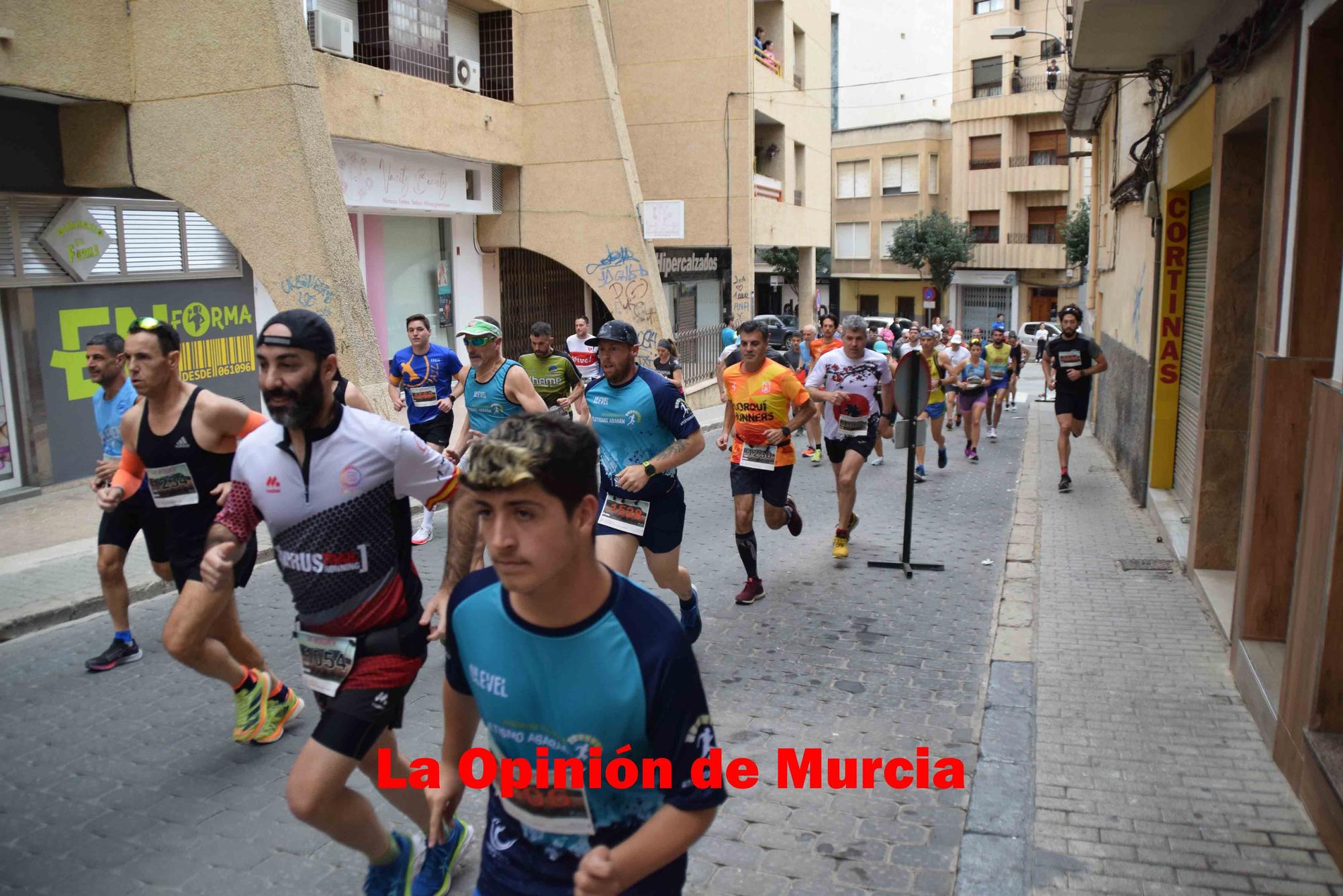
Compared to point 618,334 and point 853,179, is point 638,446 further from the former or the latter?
point 853,179

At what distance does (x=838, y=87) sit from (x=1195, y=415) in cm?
5351

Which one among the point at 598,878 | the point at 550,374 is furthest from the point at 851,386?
the point at 598,878

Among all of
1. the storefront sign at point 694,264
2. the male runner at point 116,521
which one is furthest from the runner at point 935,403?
the male runner at point 116,521

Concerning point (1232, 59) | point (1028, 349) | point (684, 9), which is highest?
point (684, 9)

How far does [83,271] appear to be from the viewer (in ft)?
41.6

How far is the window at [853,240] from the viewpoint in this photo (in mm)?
57688

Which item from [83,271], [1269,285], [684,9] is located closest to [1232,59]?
[1269,285]

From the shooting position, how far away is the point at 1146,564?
8906 mm

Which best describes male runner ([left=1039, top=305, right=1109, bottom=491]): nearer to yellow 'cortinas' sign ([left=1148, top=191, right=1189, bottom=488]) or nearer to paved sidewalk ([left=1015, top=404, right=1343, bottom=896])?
yellow 'cortinas' sign ([left=1148, top=191, right=1189, bottom=488])

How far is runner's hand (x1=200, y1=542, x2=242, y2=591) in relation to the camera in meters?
3.60

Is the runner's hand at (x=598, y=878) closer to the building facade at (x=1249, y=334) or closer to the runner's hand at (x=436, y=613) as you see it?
the runner's hand at (x=436, y=613)

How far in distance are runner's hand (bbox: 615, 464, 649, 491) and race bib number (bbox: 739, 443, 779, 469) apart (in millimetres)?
2269

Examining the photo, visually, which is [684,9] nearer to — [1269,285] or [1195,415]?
[1195,415]

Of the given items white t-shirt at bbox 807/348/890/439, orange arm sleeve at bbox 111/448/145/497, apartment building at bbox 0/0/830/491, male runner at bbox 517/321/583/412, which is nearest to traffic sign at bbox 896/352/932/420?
white t-shirt at bbox 807/348/890/439
